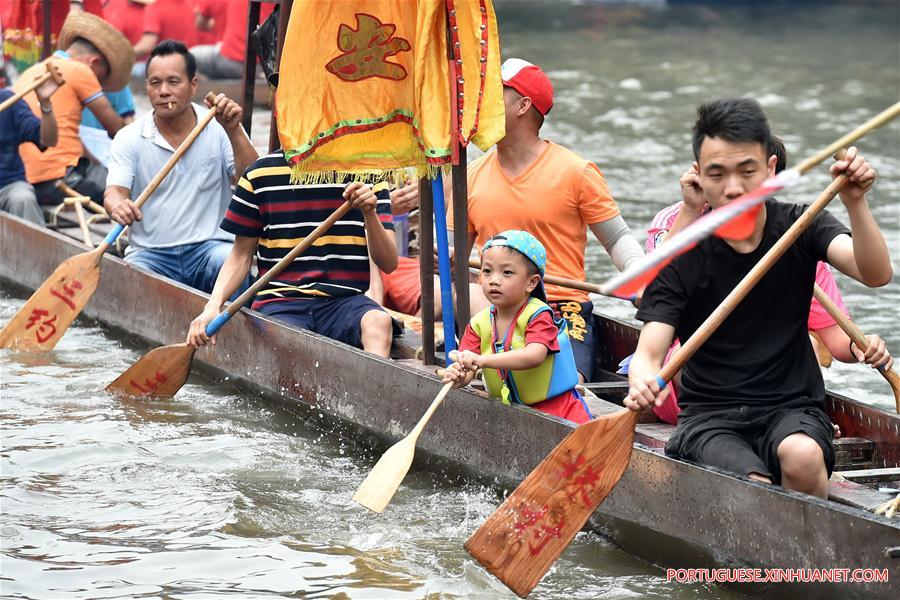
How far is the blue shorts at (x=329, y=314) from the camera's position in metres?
6.58

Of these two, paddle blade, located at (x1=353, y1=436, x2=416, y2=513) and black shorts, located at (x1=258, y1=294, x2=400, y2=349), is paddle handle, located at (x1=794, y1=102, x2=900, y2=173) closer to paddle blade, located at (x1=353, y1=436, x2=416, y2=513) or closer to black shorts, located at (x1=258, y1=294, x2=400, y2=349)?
paddle blade, located at (x1=353, y1=436, x2=416, y2=513)

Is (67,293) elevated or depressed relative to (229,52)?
depressed

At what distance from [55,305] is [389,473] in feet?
9.74

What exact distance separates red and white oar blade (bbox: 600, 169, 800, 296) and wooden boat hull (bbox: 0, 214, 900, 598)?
96cm

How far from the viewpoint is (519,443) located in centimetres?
538

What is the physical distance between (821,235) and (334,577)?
6.07 feet

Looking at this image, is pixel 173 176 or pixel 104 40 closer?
pixel 173 176

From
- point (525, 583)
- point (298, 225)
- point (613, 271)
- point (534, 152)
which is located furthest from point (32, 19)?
point (525, 583)

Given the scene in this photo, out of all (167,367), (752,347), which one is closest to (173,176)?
(167,367)

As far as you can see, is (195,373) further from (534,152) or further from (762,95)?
(762,95)

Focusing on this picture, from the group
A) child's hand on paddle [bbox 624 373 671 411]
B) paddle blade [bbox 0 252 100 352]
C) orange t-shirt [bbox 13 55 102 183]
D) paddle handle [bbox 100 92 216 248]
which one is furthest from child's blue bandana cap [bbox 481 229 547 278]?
orange t-shirt [bbox 13 55 102 183]

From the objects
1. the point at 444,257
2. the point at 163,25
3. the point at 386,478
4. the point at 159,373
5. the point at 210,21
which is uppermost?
the point at 210,21

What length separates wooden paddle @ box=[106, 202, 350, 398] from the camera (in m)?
6.55

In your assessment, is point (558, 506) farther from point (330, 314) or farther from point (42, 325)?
point (42, 325)
